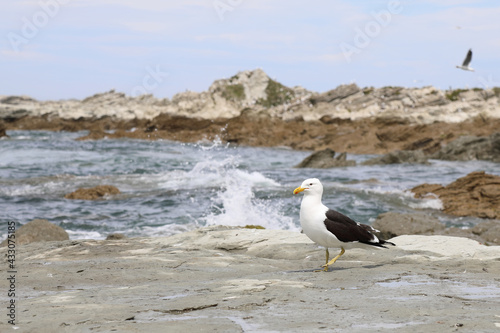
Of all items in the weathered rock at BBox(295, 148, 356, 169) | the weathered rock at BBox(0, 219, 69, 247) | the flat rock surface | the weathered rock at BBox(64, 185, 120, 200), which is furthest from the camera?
the weathered rock at BBox(295, 148, 356, 169)

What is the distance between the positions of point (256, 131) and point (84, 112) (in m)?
35.7

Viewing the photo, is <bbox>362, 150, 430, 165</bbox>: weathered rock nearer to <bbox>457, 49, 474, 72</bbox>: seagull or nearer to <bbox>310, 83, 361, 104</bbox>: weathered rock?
<bbox>457, 49, 474, 72</bbox>: seagull

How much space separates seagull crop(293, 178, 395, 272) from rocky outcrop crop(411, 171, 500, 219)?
10344mm

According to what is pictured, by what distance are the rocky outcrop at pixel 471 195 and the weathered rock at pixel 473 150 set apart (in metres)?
14.3

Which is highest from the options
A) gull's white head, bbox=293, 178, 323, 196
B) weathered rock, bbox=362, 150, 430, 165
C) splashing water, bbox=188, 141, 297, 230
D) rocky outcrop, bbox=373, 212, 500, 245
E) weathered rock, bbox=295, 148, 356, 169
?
gull's white head, bbox=293, 178, 323, 196

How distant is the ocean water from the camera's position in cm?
1470

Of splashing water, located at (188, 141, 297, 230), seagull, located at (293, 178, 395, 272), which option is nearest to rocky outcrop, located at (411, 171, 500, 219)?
splashing water, located at (188, 141, 297, 230)

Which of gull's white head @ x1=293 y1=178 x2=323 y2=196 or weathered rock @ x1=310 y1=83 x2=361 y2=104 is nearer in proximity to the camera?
gull's white head @ x1=293 y1=178 x2=323 y2=196

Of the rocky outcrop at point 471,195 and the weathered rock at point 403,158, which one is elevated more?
the weathered rock at point 403,158

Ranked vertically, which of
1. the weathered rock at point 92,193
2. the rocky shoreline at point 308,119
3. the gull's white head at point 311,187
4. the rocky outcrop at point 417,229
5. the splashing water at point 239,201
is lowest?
the weathered rock at point 92,193

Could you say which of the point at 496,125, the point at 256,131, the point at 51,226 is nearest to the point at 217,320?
the point at 51,226

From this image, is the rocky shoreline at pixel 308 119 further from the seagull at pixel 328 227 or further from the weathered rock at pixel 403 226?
the seagull at pixel 328 227

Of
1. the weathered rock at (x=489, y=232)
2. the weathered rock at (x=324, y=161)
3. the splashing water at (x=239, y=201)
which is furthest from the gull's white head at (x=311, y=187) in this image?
the weathered rock at (x=324, y=161)

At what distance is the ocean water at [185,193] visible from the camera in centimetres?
1470
